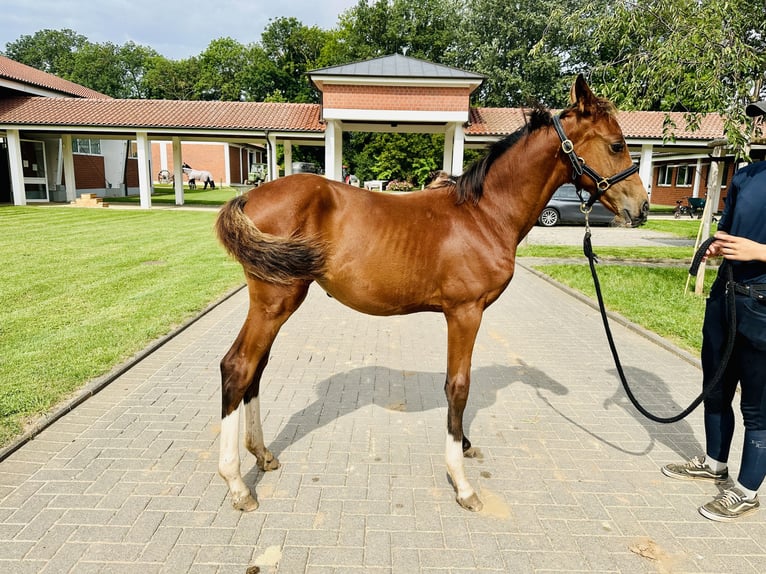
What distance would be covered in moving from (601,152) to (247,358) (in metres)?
2.47

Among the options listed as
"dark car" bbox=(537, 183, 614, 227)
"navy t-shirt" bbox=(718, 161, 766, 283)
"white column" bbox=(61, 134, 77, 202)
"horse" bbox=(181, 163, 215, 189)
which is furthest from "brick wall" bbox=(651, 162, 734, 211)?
"white column" bbox=(61, 134, 77, 202)

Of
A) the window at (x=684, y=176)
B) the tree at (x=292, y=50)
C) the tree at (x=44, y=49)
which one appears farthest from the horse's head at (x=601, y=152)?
the tree at (x=44, y=49)

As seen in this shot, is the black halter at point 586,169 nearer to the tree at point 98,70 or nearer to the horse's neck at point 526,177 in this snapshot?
the horse's neck at point 526,177

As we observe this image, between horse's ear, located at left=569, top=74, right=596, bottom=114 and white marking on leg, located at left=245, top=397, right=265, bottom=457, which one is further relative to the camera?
white marking on leg, located at left=245, top=397, right=265, bottom=457

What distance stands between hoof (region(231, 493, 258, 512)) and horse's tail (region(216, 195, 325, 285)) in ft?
4.32

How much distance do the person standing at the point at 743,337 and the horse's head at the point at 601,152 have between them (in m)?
0.51

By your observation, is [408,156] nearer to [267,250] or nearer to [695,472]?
[695,472]

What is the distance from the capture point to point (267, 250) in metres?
2.70

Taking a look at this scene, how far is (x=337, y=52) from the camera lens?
56375mm

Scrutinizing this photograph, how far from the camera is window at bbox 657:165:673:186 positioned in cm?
3831

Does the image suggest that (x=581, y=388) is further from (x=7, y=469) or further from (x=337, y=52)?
(x=337, y=52)

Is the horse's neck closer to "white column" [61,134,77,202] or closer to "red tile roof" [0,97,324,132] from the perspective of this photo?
"red tile roof" [0,97,324,132]

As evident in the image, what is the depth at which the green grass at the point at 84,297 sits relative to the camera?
4664 mm

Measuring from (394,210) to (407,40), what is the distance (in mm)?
56882
